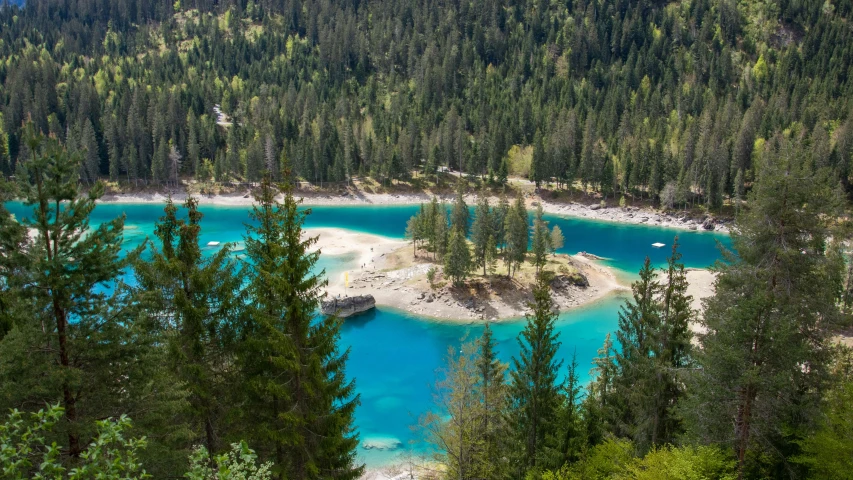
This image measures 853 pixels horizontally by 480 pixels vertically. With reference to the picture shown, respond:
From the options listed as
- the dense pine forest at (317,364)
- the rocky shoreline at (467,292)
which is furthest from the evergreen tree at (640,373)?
the rocky shoreline at (467,292)

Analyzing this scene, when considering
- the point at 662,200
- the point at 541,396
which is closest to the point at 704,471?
the point at 541,396

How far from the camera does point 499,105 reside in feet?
485

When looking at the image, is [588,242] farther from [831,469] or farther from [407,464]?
[831,469]

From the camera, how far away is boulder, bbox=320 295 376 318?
203 ft

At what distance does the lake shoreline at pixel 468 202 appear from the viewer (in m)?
107

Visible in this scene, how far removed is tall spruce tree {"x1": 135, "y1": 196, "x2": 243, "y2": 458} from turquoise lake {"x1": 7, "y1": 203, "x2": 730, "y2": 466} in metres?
2.02

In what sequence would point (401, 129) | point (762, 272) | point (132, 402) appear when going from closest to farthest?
point (132, 402)
point (762, 272)
point (401, 129)

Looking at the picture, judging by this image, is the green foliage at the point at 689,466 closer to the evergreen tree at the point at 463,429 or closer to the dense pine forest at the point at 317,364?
the dense pine forest at the point at 317,364

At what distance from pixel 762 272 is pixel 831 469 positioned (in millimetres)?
6393

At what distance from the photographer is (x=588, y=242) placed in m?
93.8

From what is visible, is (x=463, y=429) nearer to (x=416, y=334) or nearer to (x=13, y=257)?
(x=13, y=257)

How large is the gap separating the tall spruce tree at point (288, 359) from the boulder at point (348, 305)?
43596 mm

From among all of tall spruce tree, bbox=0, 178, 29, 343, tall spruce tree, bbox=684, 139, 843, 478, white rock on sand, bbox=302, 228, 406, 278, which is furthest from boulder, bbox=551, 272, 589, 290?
tall spruce tree, bbox=0, 178, 29, 343

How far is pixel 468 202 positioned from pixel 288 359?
10886 centimetres
